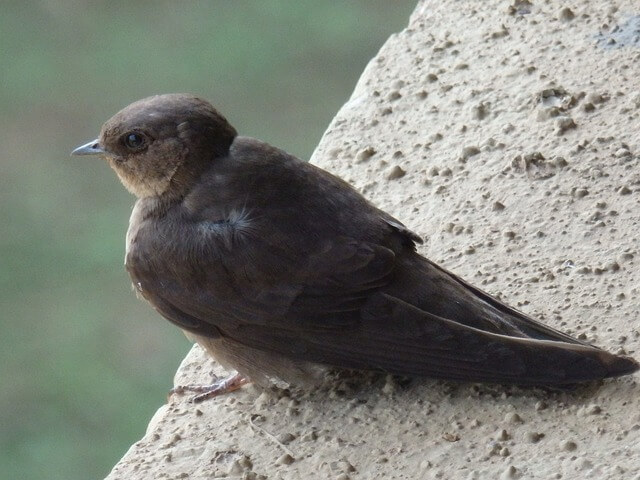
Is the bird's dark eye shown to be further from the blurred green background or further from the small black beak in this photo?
the blurred green background

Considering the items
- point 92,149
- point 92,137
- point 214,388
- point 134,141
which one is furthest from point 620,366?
point 92,137

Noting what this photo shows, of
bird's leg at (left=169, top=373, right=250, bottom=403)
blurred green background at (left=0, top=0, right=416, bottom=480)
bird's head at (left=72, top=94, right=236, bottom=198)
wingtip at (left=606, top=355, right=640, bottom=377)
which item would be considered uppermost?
blurred green background at (left=0, top=0, right=416, bottom=480)

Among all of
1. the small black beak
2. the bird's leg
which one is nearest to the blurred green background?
the small black beak

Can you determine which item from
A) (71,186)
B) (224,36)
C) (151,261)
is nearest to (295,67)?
(224,36)

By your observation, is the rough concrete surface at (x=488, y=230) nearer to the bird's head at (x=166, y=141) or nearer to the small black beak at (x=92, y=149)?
the bird's head at (x=166, y=141)

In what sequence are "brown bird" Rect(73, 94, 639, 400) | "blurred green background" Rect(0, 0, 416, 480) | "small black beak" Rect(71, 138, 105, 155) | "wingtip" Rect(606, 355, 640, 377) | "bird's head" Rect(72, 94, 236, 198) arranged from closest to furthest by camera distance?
1. "wingtip" Rect(606, 355, 640, 377)
2. "brown bird" Rect(73, 94, 639, 400)
3. "bird's head" Rect(72, 94, 236, 198)
4. "small black beak" Rect(71, 138, 105, 155)
5. "blurred green background" Rect(0, 0, 416, 480)

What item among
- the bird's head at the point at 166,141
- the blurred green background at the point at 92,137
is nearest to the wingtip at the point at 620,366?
the bird's head at the point at 166,141

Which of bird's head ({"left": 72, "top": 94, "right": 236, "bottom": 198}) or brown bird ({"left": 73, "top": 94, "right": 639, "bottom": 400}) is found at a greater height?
bird's head ({"left": 72, "top": 94, "right": 236, "bottom": 198})

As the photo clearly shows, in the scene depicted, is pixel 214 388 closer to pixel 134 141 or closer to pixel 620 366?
pixel 134 141
